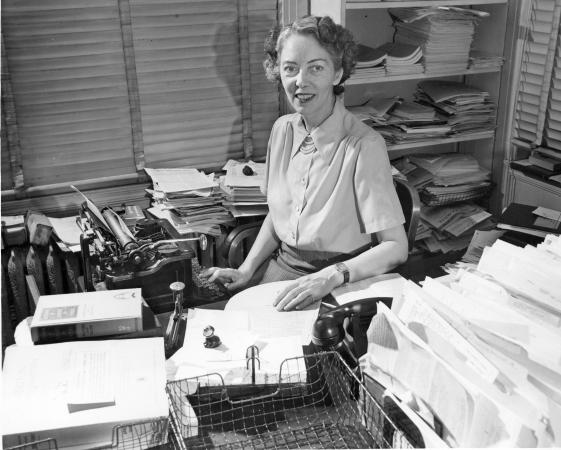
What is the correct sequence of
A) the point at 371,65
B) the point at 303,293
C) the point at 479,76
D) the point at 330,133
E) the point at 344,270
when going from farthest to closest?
the point at 479,76 → the point at 371,65 → the point at 330,133 → the point at 344,270 → the point at 303,293

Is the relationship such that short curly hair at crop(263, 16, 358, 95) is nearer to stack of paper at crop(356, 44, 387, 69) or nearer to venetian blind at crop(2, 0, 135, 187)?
stack of paper at crop(356, 44, 387, 69)

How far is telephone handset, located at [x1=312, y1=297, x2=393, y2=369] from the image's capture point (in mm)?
1528

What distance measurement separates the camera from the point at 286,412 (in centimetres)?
140

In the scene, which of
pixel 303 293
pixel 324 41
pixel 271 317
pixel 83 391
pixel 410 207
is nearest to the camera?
pixel 83 391

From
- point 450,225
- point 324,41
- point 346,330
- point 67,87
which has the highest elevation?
point 324,41

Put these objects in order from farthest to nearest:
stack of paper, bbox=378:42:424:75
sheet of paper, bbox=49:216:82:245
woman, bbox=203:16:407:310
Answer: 1. stack of paper, bbox=378:42:424:75
2. sheet of paper, bbox=49:216:82:245
3. woman, bbox=203:16:407:310

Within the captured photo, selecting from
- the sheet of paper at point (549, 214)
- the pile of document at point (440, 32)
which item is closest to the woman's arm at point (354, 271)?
the sheet of paper at point (549, 214)

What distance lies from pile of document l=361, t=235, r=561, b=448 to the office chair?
1075mm

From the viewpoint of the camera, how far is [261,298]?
2.13 metres

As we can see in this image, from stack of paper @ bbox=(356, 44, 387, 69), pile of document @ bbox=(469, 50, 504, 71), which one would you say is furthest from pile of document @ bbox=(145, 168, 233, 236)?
pile of document @ bbox=(469, 50, 504, 71)

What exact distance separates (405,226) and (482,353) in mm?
1476

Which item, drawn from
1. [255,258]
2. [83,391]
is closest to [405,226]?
[255,258]

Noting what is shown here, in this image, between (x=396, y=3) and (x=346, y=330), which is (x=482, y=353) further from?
(x=396, y=3)

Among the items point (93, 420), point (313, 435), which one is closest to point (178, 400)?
point (93, 420)
